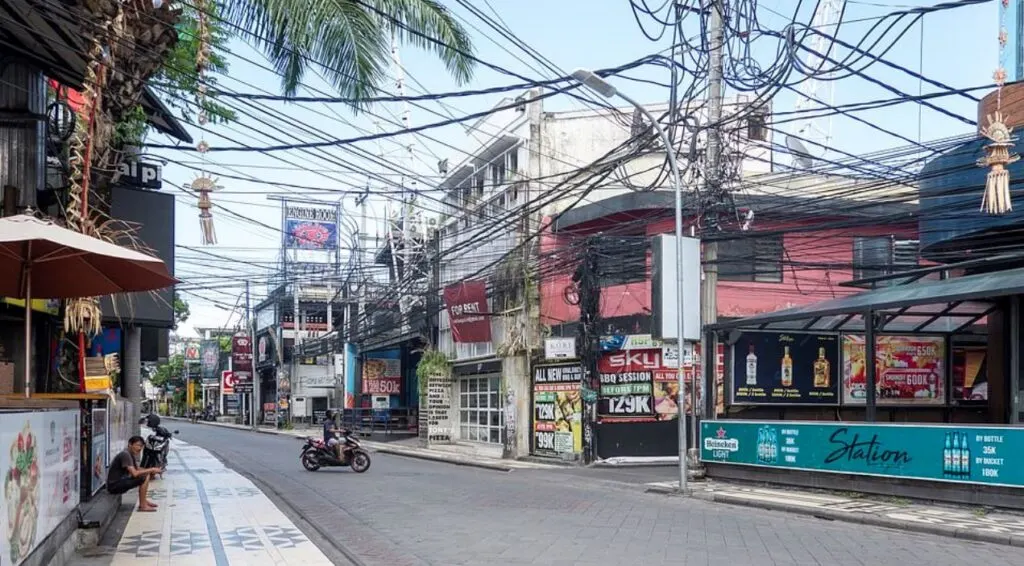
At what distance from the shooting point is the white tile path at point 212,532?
33.8 ft

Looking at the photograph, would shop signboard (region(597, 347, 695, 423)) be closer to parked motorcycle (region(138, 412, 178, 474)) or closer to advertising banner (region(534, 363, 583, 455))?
advertising banner (region(534, 363, 583, 455))

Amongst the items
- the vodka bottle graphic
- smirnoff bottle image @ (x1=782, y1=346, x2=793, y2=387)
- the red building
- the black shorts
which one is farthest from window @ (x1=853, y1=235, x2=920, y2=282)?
the black shorts

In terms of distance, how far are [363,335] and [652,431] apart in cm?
2347

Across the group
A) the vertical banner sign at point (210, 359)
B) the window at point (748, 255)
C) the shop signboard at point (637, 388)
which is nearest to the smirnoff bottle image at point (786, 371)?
the shop signboard at point (637, 388)

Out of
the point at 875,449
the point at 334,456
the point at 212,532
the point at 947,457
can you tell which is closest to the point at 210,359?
the point at 334,456

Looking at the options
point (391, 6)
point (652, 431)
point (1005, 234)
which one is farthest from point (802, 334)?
point (391, 6)

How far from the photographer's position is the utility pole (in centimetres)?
1812

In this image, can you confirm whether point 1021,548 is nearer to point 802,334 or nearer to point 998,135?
point 998,135

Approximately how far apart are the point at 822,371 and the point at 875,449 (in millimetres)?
4924

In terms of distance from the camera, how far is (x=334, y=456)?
22969 millimetres

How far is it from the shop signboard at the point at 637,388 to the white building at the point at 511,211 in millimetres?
3587

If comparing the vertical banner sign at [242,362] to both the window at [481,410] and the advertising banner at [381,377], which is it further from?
the window at [481,410]

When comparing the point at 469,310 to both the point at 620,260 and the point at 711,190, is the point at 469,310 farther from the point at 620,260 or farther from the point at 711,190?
the point at 711,190

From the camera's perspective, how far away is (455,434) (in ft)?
121
